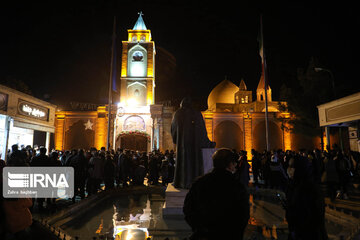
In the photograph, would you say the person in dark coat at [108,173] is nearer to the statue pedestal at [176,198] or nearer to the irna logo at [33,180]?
the irna logo at [33,180]

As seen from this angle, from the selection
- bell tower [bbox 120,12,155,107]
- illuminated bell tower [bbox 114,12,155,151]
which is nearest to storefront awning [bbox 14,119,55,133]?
illuminated bell tower [bbox 114,12,155,151]

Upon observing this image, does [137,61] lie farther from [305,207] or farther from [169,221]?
[305,207]

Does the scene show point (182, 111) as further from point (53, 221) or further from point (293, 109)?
point (293, 109)

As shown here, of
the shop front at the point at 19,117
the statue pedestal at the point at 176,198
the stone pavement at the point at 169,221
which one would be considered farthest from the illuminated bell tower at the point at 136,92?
the statue pedestal at the point at 176,198

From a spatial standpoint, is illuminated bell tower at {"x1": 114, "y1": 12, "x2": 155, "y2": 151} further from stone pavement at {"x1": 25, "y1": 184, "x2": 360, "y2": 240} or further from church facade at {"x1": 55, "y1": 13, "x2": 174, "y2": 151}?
stone pavement at {"x1": 25, "y1": 184, "x2": 360, "y2": 240}

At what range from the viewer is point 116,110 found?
26.0 metres

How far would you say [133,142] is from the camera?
84.9 feet

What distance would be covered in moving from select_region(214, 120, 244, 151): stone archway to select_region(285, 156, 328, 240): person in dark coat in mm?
25425

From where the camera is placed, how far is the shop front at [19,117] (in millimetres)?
14023

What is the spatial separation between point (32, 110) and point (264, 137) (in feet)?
79.3

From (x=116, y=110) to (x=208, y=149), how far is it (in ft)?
71.5

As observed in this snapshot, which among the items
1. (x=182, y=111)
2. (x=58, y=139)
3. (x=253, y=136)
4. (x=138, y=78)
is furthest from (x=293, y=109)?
(x=58, y=139)

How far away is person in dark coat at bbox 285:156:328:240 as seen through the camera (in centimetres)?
249

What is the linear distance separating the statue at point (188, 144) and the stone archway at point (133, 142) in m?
20.1
